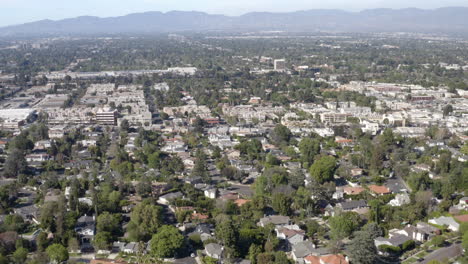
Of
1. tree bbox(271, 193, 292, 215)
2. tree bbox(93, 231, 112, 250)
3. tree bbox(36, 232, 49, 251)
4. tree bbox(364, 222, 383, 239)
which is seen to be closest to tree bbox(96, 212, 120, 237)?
Result: tree bbox(93, 231, 112, 250)

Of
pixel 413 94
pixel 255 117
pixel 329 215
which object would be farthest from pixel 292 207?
pixel 413 94

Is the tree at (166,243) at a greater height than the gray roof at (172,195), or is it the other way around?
the tree at (166,243)

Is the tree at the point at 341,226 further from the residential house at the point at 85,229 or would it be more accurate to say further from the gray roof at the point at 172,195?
the residential house at the point at 85,229

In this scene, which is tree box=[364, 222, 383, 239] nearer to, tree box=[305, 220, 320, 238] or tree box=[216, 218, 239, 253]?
tree box=[305, 220, 320, 238]

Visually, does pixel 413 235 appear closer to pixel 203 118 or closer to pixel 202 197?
pixel 202 197

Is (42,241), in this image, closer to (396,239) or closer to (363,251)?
(363,251)

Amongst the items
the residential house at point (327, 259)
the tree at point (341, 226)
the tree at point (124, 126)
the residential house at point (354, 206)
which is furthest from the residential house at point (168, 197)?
the tree at point (124, 126)
